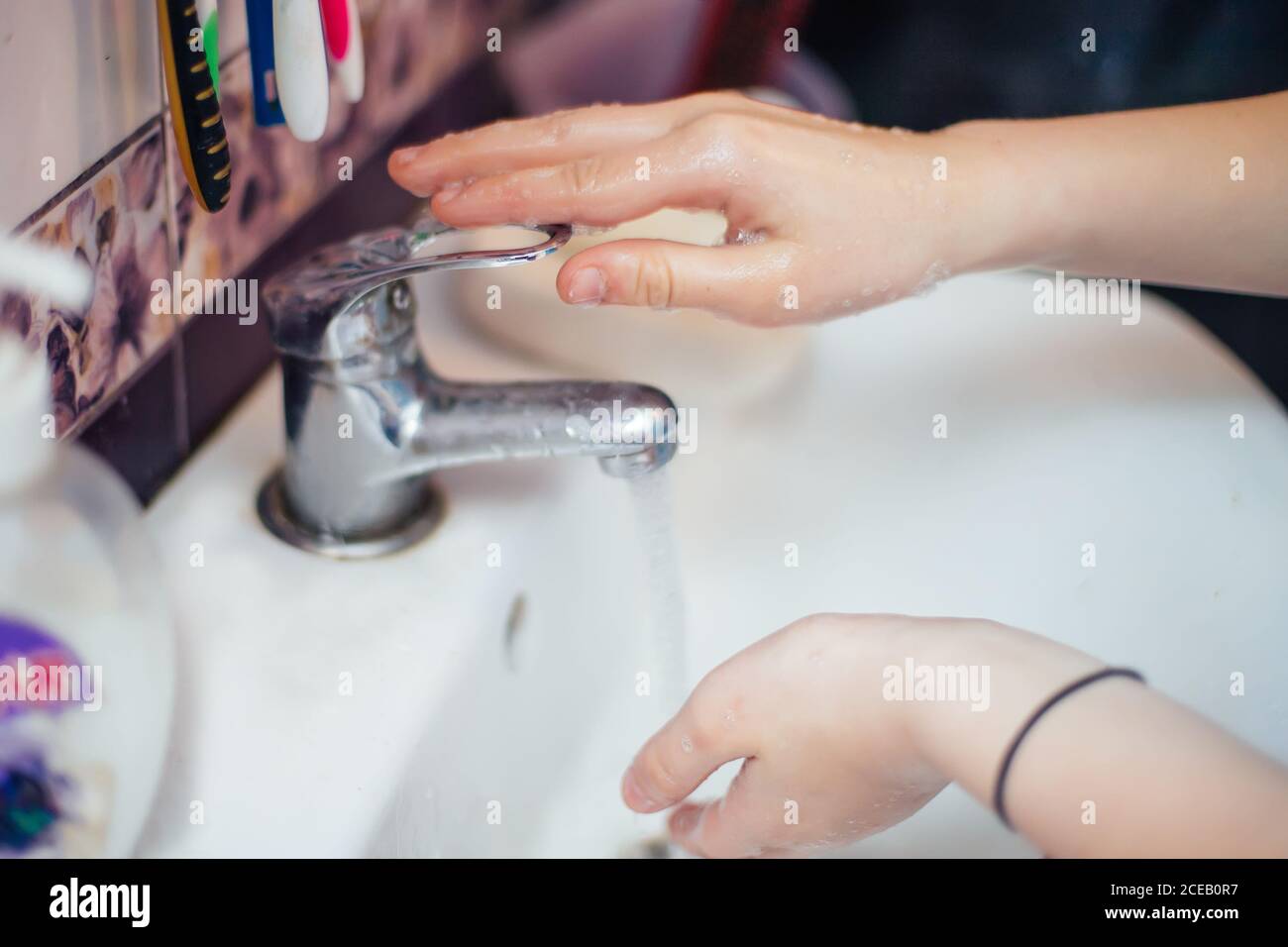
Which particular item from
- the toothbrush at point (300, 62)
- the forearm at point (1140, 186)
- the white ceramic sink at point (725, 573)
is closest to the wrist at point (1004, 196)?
the forearm at point (1140, 186)

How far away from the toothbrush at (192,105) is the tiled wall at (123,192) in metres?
0.03

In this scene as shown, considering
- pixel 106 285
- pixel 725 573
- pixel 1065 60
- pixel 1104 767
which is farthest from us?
pixel 1065 60

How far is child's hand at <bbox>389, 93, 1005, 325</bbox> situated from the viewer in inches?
15.1

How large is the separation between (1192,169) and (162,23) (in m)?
0.39

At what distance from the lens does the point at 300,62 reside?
363 millimetres

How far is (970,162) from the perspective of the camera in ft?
1.43

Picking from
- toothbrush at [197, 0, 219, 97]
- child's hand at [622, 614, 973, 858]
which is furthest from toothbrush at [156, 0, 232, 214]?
child's hand at [622, 614, 973, 858]

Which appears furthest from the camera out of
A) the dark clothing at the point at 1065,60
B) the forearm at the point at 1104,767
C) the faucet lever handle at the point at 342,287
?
the dark clothing at the point at 1065,60

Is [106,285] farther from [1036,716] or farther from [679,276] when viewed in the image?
[1036,716]

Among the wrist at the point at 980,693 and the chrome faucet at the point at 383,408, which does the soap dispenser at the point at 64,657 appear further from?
the wrist at the point at 980,693

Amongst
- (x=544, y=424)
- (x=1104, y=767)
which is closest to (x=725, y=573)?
(x=544, y=424)

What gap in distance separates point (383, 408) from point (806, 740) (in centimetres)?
19

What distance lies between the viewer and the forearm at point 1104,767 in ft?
0.92

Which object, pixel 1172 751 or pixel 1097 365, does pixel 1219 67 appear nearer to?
pixel 1097 365
